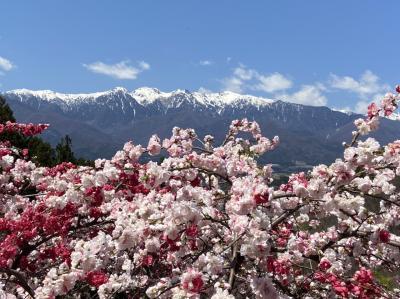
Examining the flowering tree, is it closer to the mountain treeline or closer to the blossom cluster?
the blossom cluster

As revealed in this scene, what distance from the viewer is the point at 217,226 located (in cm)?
749

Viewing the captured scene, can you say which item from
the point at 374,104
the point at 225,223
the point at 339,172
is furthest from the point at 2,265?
the point at 374,104

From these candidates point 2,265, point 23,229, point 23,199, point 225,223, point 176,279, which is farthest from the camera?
point 23,199

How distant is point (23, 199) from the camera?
35.6 feet

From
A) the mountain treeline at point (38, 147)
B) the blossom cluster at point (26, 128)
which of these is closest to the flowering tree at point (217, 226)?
the blossom cluster at point (26, 128)

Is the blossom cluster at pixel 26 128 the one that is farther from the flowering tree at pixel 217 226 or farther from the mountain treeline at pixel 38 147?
the mountain treeline at pixel 38 147

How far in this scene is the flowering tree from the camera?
198 inches

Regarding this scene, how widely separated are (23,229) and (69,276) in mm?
2724

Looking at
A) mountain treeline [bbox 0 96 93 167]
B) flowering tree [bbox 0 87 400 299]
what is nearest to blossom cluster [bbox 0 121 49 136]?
flowering tree [bbox 0 87 400 299]

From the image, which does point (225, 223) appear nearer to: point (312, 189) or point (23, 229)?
point (312, 189)

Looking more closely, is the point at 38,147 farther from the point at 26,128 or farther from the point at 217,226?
the point at 217,226

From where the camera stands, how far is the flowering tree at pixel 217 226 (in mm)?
5035

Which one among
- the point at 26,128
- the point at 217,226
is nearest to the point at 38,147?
the point at 26,128

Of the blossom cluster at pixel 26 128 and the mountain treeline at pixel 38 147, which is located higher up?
the blossom cluster at pixel 26 128
